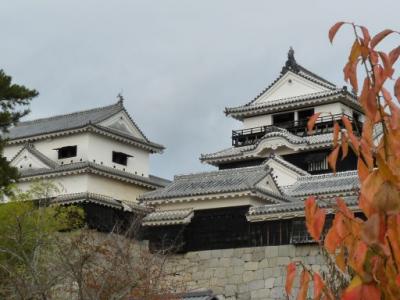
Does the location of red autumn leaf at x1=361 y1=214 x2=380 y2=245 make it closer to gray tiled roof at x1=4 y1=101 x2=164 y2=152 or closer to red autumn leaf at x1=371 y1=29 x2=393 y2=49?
red autumn leaf at x1=371 y1=29 x2=393 y2=49

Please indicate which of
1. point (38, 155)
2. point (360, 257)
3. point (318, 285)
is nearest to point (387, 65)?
point (360, 257)

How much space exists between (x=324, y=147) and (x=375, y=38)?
22.8m

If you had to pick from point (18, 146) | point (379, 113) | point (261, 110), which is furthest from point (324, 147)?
point (379, 113)

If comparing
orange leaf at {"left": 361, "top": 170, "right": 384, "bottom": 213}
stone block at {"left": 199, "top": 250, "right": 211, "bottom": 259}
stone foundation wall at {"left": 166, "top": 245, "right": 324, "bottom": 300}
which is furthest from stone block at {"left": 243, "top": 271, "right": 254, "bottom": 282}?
orange leaf at {"left": 361, "top": 170, "right": 384, "bottom": 213}

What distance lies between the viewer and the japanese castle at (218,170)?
18234 mm

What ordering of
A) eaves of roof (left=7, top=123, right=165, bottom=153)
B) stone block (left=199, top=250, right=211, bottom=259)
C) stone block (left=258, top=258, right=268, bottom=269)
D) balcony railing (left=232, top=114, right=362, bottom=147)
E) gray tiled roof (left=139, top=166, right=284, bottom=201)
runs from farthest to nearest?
1. eaves of roof (left=7, top=123, right=165, bottom=153)
2. balcony railing (left=232, top=114, right=362, bottom=147)
3. gray tiled roof (left=139, top=166, right=284, bottom=201)
4. stone block (left=199, top=250, right=211, bottom=259)
5. stone block (left=258, top=258, right=268, bottom=269)

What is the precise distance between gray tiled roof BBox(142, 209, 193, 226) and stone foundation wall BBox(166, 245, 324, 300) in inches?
35.0

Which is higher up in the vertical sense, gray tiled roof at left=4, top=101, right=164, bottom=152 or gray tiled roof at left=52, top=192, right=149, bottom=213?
gray tiled roof at left=4, top=101, right=164, bottom=152

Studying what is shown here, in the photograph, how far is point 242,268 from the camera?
58.4 ft

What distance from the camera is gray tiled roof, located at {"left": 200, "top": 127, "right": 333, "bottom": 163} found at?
997 inches

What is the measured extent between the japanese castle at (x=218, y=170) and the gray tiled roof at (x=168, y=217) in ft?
0.09

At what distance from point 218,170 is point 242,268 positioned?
3.66 metres

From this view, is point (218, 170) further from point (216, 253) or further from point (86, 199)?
point (86, 199)

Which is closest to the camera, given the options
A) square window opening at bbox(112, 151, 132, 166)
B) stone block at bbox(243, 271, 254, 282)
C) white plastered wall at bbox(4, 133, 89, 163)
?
stone block at bbox(243, 271, 254, 282)
